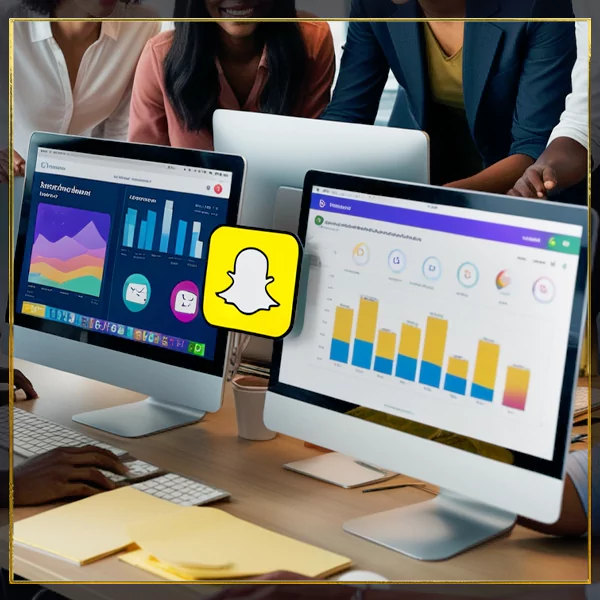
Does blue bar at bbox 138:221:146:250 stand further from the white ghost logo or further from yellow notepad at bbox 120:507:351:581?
yellow notepad at bbox 120:507:351:581

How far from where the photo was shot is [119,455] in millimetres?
1220

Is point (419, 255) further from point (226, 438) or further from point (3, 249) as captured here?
point (3, 249)

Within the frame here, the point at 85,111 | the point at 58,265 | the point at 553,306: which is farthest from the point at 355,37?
the point at 553,306

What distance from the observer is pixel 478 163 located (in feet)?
5.19

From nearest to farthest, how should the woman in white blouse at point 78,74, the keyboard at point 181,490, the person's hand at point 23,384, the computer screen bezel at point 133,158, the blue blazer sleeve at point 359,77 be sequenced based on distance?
the keyboard at point 181,490 → the computer screen bezel at point 133,158 → the person's hand at point 23,384 → the blue blazer sleeve at point 359,77 → the woman in white blouse at point 78,74

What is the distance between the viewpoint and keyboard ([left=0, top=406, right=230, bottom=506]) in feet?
3.63

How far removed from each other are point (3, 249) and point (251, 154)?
0.53 m

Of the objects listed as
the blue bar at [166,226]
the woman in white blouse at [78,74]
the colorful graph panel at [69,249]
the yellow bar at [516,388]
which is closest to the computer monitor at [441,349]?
the yellow bar at [516,388]

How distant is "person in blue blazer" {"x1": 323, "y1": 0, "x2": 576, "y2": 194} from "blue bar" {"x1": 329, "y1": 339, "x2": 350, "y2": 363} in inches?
21.0

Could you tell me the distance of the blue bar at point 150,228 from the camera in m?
1.27

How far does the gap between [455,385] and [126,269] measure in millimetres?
564

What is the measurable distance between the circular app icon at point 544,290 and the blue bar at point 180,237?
0.54 m

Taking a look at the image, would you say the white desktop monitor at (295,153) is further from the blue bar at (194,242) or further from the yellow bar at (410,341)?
the yellow bar at (410,341)

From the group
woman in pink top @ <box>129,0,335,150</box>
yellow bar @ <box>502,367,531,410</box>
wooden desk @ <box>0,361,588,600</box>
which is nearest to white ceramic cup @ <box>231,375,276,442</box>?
wooden desk @ <box>0,361,588,600</box>
